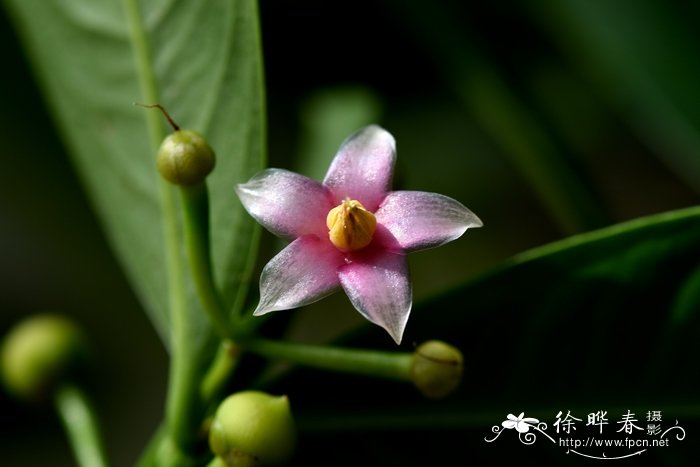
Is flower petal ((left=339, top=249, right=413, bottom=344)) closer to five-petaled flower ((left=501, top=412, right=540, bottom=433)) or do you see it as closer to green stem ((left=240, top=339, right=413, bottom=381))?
green stem ((left=240, top=339, right=413, bottom=381))

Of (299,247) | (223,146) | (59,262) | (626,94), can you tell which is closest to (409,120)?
(626,94)

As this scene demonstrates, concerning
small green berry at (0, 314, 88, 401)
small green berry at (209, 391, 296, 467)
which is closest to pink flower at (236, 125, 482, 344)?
small green berry at (209, 391, 296, 467)

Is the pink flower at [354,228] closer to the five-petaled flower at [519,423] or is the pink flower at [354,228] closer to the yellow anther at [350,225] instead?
the yellow anther at [350,225]

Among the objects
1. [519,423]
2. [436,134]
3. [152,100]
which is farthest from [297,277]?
[436,134]

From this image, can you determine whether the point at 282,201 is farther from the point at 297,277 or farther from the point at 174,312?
the point at 174,312

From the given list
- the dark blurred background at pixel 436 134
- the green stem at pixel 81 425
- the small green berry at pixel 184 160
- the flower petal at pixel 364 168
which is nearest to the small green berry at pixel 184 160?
the small green berry at pixel 184 160

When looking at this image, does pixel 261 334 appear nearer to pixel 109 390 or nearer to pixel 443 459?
pixel 443 459

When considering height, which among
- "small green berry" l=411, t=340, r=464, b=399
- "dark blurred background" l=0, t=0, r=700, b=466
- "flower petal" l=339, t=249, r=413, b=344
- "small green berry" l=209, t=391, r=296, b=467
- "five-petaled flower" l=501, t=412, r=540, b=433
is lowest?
"small green berry" l=209, t=391, r=296, b=467
